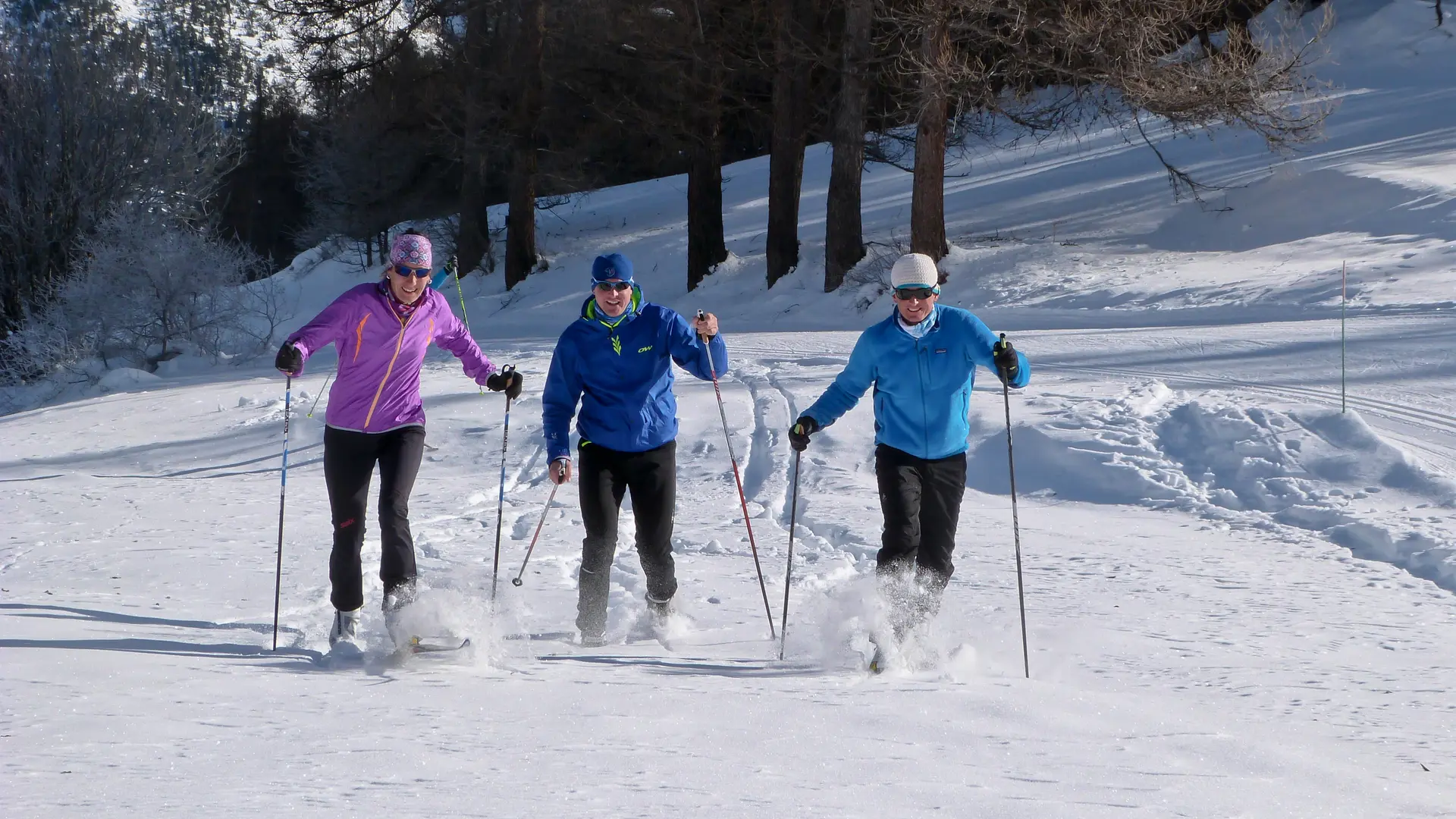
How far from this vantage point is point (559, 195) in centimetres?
3444

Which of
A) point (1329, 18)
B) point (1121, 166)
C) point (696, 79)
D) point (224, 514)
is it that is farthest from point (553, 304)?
point (224, 514)

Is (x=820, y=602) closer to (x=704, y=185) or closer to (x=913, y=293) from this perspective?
(x=913, y=293)

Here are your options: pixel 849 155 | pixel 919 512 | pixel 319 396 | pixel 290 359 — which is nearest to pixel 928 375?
pixel 919 512

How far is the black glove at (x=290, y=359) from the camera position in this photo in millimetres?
5105

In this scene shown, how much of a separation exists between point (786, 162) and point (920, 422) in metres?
16.6

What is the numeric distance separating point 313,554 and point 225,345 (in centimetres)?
1506

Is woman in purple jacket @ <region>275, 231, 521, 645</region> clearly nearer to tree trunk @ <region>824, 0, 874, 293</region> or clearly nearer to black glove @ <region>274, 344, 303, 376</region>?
black glove @ <region>274, 344, 303, 376</region>

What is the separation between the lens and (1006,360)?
5012 mm

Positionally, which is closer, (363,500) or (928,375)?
(928,375)

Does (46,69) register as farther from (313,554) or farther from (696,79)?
(313,554)

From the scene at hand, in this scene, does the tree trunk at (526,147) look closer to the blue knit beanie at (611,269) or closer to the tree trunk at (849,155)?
the tree trunk at (849,155)

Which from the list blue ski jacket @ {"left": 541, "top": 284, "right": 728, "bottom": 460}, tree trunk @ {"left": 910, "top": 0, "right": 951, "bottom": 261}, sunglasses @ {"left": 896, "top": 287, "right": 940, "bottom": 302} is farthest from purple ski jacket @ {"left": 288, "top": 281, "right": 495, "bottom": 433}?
tree trunk @ {"left": 910, "top": 0, "right": 951, "bottom": 261}

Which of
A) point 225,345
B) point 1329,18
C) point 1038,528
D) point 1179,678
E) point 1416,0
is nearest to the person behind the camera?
point 1179,678

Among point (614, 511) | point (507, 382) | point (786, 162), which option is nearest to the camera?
point (614, 511)
